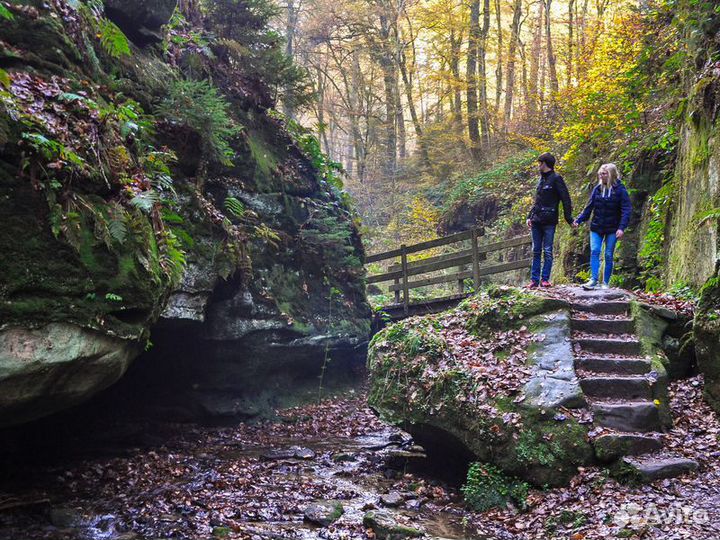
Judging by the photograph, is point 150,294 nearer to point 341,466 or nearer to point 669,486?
point 341,466

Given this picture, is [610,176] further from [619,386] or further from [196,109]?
[196,109]

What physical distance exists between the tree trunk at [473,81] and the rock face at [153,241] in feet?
34.8

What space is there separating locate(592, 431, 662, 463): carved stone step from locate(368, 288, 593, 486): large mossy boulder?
13cm

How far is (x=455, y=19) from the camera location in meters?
23.2

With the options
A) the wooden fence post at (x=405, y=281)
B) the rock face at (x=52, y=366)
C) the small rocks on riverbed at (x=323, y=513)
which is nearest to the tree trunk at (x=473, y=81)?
the wooden fence post at (x=405, y=281)

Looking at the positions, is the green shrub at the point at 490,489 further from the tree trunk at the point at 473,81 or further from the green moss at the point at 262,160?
the tree trunk at the point at 473,81

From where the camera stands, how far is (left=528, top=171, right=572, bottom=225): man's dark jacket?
8344 mm

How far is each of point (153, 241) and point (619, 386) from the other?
5.93 metres

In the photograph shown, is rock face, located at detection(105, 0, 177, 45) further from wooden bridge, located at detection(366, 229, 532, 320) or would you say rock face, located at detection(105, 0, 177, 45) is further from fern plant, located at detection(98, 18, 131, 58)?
wooden bridge, located at detection(366, 229, 532, 320)

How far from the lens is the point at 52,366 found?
497cm

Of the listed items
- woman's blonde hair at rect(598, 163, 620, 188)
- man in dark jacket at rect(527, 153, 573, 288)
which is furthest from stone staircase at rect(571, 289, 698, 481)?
woman's blonde hair at rect(598, 163, 620, 188)

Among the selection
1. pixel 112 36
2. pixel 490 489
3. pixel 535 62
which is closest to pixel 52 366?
pixel 112 36

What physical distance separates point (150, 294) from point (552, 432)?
4.88m

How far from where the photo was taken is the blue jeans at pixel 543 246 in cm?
856
